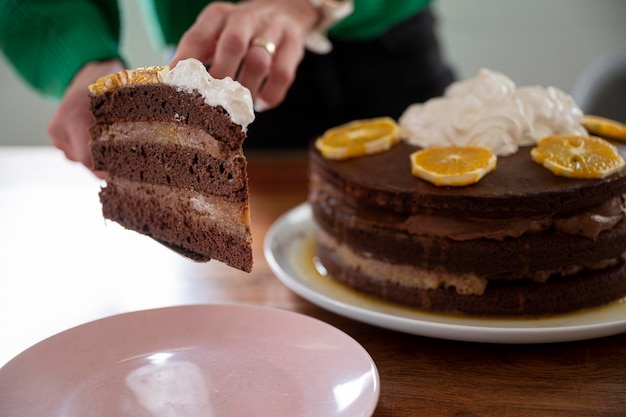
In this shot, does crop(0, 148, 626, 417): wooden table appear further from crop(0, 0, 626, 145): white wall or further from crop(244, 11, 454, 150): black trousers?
crop(0, 0, 626, 145): white wall

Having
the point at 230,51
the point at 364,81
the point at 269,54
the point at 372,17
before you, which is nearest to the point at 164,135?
the point at 230,51

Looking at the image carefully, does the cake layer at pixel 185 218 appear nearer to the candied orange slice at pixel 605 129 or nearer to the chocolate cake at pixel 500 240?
the chocolate cake at pixel 500 240

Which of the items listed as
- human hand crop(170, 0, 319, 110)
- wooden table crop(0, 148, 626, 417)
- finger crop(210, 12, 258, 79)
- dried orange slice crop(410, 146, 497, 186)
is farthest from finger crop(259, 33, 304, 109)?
wooden table crop(0, 148, 626, 417)

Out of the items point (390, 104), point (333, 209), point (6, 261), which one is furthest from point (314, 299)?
point (390, 104)

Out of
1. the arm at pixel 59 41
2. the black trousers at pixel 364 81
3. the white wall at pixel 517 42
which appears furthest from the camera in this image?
the white wall at pixel 517 42

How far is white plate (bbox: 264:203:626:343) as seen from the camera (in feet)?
5.04

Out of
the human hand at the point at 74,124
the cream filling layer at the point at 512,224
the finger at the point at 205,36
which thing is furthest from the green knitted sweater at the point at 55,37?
the cream filling layer at the point at 512,224

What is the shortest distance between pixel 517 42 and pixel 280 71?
385 centimetres

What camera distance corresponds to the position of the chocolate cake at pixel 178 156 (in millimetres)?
1354

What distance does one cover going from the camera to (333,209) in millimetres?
1981

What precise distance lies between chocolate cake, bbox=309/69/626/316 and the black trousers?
1.12m

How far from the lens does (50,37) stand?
221 cm

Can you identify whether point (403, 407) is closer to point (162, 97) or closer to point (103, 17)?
point (162, 97)

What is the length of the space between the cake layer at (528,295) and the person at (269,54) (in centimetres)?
66
